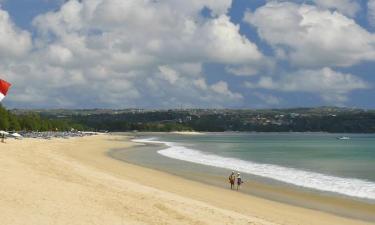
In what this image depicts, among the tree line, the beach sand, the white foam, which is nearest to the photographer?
the beach sand

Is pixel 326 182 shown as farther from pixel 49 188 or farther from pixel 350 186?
pixel 49 188

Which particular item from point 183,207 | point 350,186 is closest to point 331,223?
point 183,207

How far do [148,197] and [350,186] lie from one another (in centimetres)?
1737

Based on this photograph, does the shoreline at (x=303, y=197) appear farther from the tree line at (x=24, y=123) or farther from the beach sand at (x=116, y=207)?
the tree line at (x=24, y=123)

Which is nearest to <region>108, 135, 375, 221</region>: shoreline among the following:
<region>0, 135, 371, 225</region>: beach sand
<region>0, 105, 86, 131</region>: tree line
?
<region>0, 135, 371, 225</region>: beach sand

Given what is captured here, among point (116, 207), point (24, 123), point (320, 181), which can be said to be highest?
point (24, 123)

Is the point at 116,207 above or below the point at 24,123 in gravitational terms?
below

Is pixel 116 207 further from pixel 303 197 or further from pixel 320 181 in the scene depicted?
pixel 320 181

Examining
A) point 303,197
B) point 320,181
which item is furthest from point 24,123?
point 303,197

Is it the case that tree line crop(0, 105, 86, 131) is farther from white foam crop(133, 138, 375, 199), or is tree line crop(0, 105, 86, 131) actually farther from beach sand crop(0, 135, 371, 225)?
beach sand crop(0, 135, 371, 225)

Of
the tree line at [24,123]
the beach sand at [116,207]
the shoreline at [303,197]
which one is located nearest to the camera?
the beach sand at [116,207]

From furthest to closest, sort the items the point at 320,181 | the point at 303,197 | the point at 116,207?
the point at 320,181 → the point at 303,197 → the point at 116,207

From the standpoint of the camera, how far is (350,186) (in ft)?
115

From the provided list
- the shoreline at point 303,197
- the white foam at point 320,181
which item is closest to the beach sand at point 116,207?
the shoreline at point 303,197
